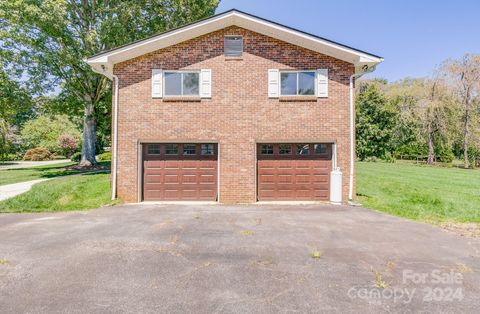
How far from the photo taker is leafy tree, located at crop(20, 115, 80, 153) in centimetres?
4006

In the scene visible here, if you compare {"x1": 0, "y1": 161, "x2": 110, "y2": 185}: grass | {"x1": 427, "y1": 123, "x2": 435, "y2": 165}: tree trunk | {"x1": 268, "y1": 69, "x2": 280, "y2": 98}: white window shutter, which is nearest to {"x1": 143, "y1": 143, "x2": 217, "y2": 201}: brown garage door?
{"x1": 268, "y1": 69, "x2": 280, "y2": 98}: white window shutter

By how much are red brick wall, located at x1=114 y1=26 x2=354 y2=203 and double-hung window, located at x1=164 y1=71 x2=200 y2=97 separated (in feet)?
0.96

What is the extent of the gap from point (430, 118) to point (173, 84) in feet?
108

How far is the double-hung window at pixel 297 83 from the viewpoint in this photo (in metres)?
11.1

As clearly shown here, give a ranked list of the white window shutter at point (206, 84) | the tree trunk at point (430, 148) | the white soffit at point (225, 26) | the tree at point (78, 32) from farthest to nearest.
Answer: the tree trunk at point (430, 148)
the tree at point (78, 32)
the white window shutter at point (206, 84)
the white soffit at point (225, 26)

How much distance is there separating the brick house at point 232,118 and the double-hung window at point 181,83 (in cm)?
4

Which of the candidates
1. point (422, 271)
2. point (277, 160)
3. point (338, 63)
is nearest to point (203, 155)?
point (277, 160)

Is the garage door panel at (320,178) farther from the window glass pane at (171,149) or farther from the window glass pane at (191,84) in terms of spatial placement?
the window glass pane at (191,84)

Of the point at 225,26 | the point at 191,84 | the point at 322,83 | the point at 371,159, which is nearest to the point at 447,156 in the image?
the point at 371,159

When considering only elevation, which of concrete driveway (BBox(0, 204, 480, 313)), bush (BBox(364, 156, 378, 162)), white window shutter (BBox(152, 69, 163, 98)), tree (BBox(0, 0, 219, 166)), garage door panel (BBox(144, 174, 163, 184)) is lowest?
concrete driveway (BBox(0, 204, 480, 313))

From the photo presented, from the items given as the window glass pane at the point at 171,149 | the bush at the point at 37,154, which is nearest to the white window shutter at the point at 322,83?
the window glass pane at the point at 171,149

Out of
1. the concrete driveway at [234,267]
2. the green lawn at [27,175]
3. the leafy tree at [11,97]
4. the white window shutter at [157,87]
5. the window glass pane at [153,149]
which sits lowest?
the concrete driveway at [234,267]

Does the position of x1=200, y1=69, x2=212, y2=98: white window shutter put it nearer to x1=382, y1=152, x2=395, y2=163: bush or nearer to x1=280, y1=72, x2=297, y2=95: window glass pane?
x1=280, y1=72, x2=297, y2=95: window glass pane

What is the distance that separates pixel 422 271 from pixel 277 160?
6936 millimetres
